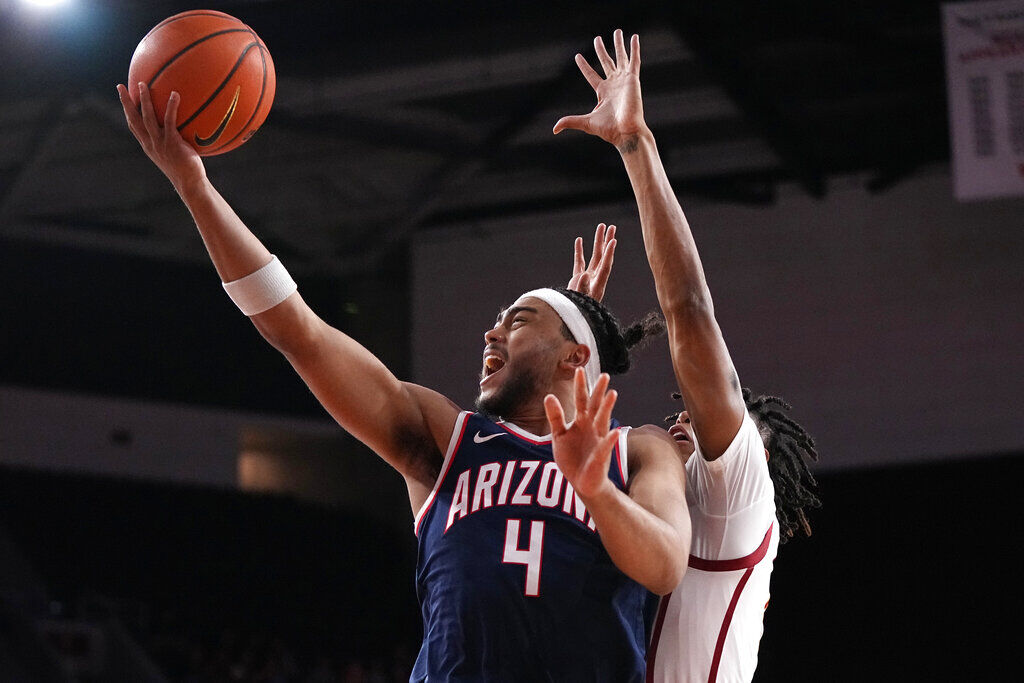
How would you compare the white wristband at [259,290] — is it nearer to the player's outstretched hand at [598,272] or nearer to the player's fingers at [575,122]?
the player's fingers at [575,122]

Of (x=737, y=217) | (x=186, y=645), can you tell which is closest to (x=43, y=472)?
(x=186, y=645)

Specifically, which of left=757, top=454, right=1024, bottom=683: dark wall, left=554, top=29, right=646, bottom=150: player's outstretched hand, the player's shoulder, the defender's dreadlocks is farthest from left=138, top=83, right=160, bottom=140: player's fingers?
left=757, top=454, right=1024, bottom=683: dark wall

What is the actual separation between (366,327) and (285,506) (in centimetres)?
212

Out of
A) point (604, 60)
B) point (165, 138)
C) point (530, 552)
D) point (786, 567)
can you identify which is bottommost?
point (786, 567)

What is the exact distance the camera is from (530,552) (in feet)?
8.89

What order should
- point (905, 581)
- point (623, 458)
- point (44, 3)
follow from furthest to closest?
1. point (905, 581)
2. point (44, 3)
3. point (623, 458)

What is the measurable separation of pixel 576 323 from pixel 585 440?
867mm

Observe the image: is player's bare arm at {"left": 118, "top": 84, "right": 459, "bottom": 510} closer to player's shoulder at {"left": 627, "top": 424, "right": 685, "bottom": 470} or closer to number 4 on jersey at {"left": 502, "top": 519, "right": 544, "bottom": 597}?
number 4 on jersey at {"left": 502, "top": 519, "right": 544, "bottom": 597}

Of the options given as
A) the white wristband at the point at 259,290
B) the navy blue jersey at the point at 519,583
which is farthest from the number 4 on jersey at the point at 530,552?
the white wristband at the point at 259,290

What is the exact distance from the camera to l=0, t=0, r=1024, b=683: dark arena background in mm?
9875

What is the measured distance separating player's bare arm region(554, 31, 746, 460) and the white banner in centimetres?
541

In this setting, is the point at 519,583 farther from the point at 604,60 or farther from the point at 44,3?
the point at 44,3

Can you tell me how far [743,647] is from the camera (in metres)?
2.93

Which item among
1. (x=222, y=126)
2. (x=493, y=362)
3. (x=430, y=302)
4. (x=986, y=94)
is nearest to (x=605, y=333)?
(x=493, y=362)
